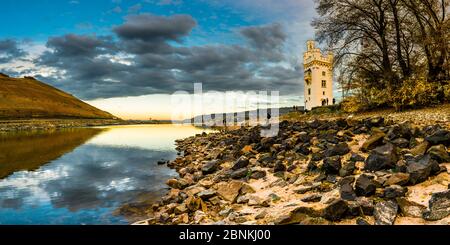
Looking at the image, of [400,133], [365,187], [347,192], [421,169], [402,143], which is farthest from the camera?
[400,133]

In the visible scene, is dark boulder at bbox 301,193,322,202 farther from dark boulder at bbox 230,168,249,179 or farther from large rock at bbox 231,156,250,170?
large rock at bbox 231,156,250,170

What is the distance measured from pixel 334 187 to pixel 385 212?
2.51 meters

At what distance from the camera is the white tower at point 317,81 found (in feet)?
237

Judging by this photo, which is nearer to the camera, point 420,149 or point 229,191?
point 420,149

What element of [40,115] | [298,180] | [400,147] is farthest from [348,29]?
[40,115]

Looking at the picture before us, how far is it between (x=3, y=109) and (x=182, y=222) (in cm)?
19897

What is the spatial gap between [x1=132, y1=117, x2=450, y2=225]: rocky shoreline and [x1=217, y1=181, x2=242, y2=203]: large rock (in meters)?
0.04

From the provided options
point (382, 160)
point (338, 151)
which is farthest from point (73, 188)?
point (382, 160)

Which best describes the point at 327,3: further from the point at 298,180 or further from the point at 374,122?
the point at 298,180

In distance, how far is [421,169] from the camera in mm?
8148

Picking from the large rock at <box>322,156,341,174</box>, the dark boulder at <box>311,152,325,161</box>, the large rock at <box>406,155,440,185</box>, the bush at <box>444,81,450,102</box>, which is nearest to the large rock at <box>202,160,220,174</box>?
the dark boulder at <box>311,152,325,161</box>

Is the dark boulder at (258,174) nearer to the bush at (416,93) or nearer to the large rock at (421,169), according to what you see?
the large rock at (421,169)

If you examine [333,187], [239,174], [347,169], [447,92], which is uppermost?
[447,92]

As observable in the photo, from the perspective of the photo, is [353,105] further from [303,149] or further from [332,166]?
[332,166]
